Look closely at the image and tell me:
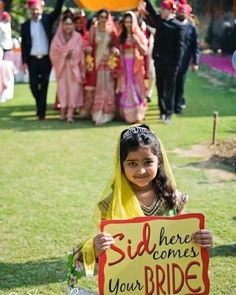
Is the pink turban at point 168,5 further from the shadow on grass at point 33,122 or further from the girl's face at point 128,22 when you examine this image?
the shadow on grass at point 33,122

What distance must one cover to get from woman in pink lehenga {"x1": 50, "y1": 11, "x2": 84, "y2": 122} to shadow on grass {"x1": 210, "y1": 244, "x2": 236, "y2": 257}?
16.9 ft

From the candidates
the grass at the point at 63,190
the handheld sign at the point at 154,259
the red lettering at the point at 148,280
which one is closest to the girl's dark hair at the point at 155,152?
the handheld sign at the point at 154,259

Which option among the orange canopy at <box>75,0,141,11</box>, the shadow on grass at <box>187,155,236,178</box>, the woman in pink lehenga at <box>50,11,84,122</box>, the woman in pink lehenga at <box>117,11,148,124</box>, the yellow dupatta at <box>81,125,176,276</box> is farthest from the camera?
the orange canopy at <box>75,0,141,11</box>

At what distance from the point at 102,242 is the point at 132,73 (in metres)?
6.30

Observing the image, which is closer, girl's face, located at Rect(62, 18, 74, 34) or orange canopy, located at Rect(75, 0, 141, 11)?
girl's face, located at Rect(62, 18, 74, 34)

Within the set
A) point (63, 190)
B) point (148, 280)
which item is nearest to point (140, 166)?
point (148, 280)

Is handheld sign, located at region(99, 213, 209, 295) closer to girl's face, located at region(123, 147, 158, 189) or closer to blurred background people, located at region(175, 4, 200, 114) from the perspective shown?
girl's face, located at region(123, 147, 158, 189)

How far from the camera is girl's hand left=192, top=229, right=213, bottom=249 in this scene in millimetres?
2281

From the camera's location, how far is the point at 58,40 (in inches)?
327

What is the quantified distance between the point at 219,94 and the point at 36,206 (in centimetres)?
801

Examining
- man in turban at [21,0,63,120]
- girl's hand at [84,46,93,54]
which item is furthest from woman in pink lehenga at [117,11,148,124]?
man in turban at [21,0,63,120]

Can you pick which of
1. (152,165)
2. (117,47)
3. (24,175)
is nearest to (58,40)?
(117,47)

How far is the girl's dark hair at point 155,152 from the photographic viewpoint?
7.68ft

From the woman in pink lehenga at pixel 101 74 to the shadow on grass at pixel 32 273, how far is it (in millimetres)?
4924
